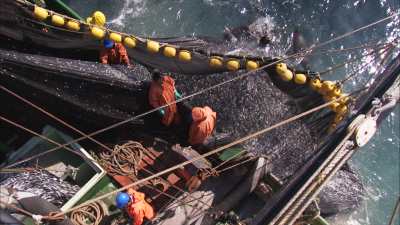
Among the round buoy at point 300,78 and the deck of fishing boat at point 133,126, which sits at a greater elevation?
the round buoy at point 300,78

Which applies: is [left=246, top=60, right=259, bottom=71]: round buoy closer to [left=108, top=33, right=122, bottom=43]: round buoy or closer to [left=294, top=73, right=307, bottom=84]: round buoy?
[left=294, top=73, right=307, bottom=84]: round buoy

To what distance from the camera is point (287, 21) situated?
14.7 m

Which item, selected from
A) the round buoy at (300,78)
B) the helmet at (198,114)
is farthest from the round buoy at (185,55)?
the round buoy at (300,78)

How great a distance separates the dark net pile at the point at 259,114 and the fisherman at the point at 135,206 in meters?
2.49

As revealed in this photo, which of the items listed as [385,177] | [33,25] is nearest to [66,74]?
[33,25]

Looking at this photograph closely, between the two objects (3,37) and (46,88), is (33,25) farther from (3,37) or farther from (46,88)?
(46,88)

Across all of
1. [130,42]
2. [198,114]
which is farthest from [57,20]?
[198,114]

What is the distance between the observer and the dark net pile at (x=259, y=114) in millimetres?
9773

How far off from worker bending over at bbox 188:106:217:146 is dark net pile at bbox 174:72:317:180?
692 mm

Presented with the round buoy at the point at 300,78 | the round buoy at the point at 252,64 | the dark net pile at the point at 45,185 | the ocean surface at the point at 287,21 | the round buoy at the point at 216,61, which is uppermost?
the ocean surface at the point at 287,21

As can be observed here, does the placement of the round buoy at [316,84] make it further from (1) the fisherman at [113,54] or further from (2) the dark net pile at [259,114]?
(1) the fisherman at [113,54]

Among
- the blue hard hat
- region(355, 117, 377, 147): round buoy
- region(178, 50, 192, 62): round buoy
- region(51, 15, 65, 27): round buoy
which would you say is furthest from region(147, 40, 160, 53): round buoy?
region(355, 117, 377, 147): round buoy

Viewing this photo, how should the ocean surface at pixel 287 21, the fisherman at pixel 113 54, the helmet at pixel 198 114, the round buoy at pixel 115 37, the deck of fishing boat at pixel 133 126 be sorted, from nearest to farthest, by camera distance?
the deck of fishing boat at pixel 133 126 < the round buoy at pixel 115 37 < the helmet at pixel 198 114 < the fisherman at pixel 113 54 < the ocean surface at pixel 287 21

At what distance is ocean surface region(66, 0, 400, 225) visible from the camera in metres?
13.9
